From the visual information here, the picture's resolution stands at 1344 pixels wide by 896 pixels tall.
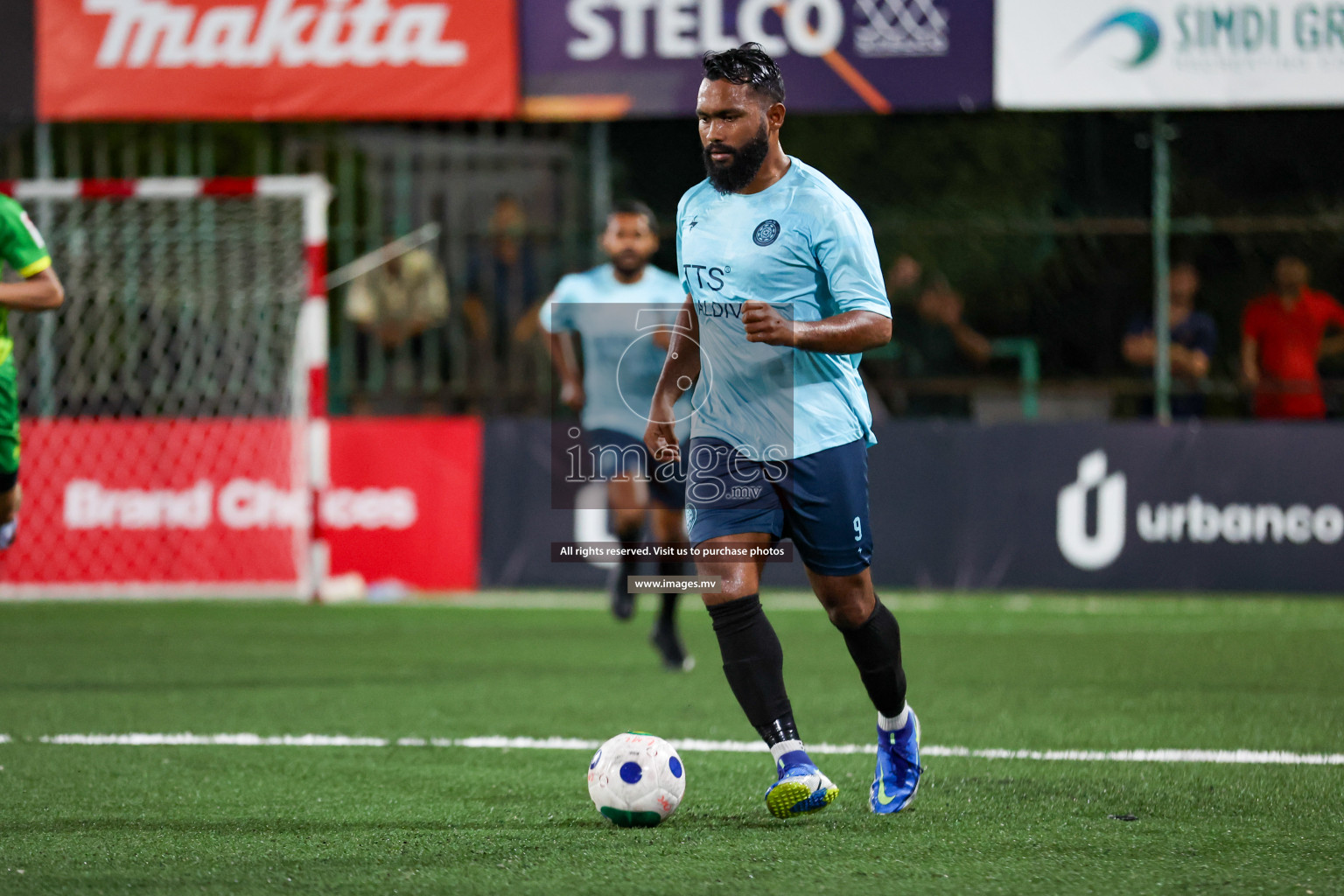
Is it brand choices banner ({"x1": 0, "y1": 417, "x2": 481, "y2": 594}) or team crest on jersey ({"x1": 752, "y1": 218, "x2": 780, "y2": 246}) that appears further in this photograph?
brand choices banner ({"x1": 0, "y1": 417, "x2": 481, "y2": 594})

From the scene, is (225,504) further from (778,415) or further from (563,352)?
(778,415)

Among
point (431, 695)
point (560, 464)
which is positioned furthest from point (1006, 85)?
point (431, 695)

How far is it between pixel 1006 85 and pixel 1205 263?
274 cm

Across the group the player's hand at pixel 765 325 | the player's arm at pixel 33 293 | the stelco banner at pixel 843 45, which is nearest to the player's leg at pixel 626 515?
the player's arm at pixel 33 293

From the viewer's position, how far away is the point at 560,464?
1189 centimetres

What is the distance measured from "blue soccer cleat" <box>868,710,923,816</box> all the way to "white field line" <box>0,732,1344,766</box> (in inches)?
39.5

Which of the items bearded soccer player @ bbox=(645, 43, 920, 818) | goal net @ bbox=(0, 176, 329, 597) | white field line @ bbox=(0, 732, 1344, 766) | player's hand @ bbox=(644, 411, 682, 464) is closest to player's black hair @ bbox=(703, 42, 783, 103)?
bearded soccer player @ bbox=(645, 43, 920, 818)

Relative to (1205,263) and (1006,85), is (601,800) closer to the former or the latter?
(1006,85)

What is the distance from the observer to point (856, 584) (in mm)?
4598

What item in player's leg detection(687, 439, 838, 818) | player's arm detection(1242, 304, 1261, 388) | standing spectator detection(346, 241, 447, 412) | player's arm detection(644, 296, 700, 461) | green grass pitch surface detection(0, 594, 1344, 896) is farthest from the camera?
standing spectator detection(346, 241, 447, 412)

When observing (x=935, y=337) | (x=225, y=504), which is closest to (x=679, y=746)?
(x=225, y=504)

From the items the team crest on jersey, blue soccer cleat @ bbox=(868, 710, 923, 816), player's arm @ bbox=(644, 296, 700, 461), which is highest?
the team crest on jersey

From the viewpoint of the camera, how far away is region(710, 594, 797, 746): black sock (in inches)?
180

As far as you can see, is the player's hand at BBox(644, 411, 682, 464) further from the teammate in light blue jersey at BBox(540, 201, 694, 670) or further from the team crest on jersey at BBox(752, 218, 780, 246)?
the teammate in light blue jersey at BBox(540, 201, 694, 670)
